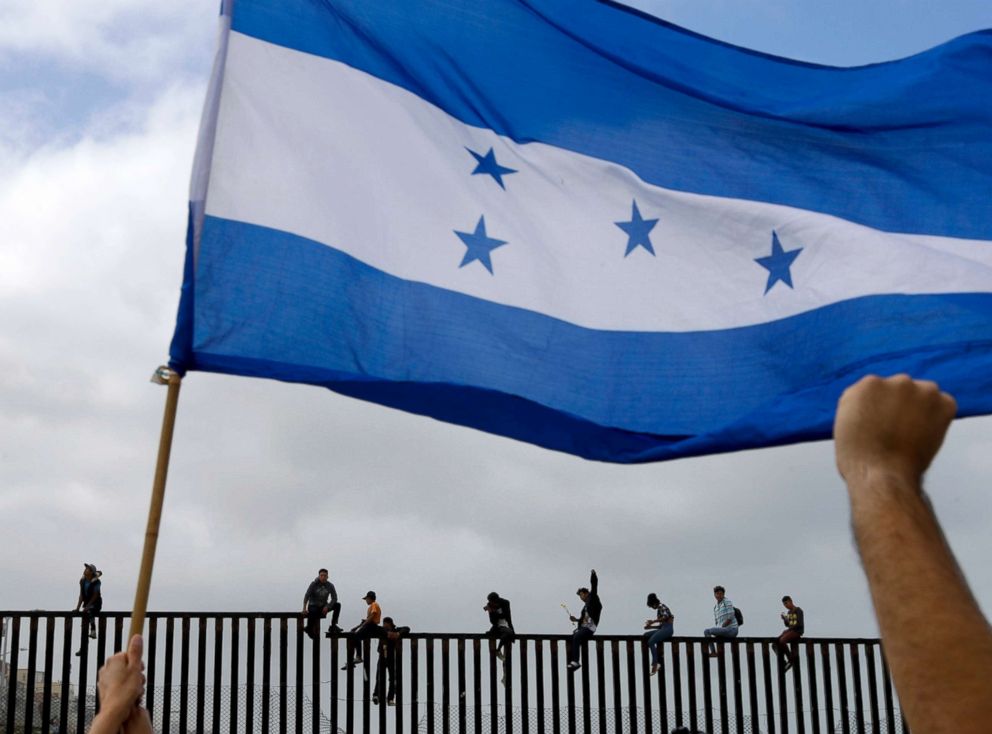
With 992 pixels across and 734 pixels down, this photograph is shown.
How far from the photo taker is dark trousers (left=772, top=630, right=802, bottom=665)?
17344 millimetres

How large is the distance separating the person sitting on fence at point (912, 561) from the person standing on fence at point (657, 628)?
15684mm

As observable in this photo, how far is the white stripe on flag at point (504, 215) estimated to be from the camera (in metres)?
5.29

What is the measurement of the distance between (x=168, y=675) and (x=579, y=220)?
10.7 m

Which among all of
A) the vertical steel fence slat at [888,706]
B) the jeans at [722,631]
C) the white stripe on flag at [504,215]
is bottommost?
the vertical steel fence slat at [888,706]

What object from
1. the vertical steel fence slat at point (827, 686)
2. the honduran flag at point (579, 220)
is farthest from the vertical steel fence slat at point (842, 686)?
the honduran flag at point (579, 220)

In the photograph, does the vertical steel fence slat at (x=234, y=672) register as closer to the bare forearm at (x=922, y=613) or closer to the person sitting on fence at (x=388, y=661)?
the person sitting on fence at (x=388, y=661)

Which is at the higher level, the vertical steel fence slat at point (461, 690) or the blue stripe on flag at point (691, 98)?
the blue stripe on flag at point (691, 98)

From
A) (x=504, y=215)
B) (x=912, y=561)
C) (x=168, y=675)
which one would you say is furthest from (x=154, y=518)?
(x=168, y=675)

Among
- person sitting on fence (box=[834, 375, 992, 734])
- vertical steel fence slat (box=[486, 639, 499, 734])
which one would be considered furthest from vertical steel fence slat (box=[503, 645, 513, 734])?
person sitting on fence (box=[834, 375, 992, 734])

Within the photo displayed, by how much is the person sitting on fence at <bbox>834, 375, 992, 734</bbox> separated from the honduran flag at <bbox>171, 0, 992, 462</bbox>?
317 centimetres

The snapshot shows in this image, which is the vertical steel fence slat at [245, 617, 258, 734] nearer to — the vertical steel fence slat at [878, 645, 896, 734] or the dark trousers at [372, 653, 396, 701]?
the dark trousers at [372, 653, 396, 701]

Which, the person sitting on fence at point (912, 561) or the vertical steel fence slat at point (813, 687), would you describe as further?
the vertical steel fence slat at point (813, 687)

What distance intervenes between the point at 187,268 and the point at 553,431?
1.57 m

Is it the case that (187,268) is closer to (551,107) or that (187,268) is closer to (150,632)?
(551,107)
